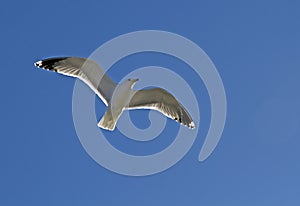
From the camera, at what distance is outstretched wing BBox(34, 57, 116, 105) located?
10.9 m

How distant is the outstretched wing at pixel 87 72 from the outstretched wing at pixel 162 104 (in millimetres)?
378

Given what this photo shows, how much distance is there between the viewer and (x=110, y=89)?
436 inches

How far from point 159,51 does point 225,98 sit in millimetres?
1377

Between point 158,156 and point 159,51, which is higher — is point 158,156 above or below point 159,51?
below

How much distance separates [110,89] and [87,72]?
1.31 ft

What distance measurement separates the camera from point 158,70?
11.6 metres

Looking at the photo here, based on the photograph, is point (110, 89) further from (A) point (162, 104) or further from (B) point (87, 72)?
(A) point (162, 104)

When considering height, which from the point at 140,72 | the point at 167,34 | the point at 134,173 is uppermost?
the point at 167,34

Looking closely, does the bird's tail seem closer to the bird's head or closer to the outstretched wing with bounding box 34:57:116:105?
the outstretched wing with bounding box 34:57:116:105

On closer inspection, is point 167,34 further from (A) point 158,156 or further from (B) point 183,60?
(A) point 158,156

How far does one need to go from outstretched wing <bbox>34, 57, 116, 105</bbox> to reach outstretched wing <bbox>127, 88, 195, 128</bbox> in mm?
378

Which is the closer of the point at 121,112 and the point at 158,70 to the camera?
the point at 121,112

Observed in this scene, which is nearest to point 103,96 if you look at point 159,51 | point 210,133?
point 159,51

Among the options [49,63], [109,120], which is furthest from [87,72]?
[109,120]
